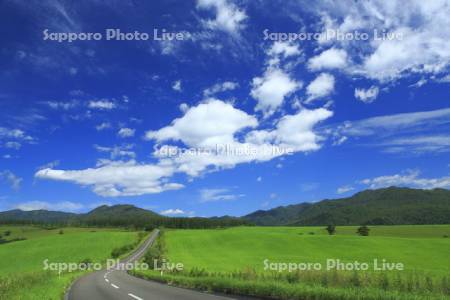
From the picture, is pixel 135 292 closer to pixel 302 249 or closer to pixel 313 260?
pixel 313 260

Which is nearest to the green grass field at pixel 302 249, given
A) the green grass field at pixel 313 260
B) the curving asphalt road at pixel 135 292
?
the green grass field at pixel 313 260

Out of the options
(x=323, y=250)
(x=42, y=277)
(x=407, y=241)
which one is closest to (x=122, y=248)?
(x=323, y=250)

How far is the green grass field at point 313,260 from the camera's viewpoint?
56.7 feet

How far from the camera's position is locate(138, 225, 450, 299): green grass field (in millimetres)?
17297

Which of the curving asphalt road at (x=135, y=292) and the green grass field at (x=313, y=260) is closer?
the green grass field at (x=313, y=260)

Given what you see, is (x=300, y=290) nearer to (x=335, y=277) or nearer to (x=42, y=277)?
(x=335, y=277)

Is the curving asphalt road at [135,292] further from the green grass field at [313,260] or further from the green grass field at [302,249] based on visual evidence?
the green grass field at [302,249]

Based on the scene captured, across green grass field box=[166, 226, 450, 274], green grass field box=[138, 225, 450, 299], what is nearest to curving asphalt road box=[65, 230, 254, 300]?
green grass field box=[138, 225, 450, 299]

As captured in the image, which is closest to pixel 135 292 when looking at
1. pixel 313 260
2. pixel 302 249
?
pixel 313 260

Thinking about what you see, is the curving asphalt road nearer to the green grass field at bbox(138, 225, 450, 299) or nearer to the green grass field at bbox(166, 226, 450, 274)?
the green grass field at bbox(138, 225, 450, 299)

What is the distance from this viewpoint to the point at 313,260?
73.6 meters

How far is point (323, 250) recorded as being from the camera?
92.8 meters

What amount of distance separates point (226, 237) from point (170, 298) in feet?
348

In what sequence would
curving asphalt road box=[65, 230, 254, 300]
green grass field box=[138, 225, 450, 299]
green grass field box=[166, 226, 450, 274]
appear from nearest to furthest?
green grass field box=[138, 225, 450, 299] → curving asphalt road box=[65, 230, 254, 300] → green grass field box=[166, 226, 450, 274]
